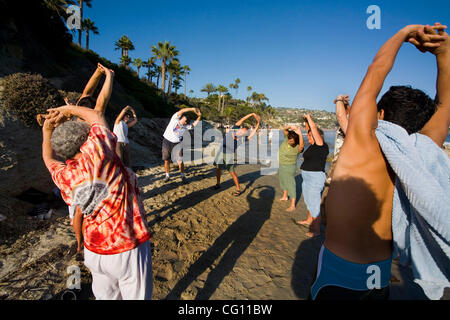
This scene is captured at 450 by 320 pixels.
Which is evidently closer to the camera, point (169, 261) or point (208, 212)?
point (169, 261)

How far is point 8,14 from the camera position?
25.0 feet

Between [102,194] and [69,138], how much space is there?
414mm

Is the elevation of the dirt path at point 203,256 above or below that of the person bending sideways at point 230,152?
below

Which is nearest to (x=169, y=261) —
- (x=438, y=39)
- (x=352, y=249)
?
(x=352, y=249)

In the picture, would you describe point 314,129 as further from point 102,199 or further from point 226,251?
point 102,199

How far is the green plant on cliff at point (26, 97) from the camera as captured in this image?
13.5 feet

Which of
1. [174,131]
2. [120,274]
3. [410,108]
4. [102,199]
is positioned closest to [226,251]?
[120,274]

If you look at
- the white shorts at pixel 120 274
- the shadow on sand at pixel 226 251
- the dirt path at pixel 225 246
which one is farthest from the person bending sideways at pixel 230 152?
the white shorts at pixel 120 274

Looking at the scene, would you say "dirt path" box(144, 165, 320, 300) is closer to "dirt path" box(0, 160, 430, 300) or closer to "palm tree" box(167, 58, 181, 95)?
"dirt path" box(0, 160, 430, 300)

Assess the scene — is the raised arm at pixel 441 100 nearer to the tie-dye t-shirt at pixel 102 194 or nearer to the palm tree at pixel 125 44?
the tie-dye t-shirt at pixel 102 194

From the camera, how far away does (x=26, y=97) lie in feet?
13.9

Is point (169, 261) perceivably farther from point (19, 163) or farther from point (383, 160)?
point (19, 163)

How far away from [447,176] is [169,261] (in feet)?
10.3

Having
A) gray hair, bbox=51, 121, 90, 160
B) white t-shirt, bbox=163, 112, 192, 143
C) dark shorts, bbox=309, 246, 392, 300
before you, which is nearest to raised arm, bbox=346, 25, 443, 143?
dark shorts, bbox=309, 246, 392, 300
